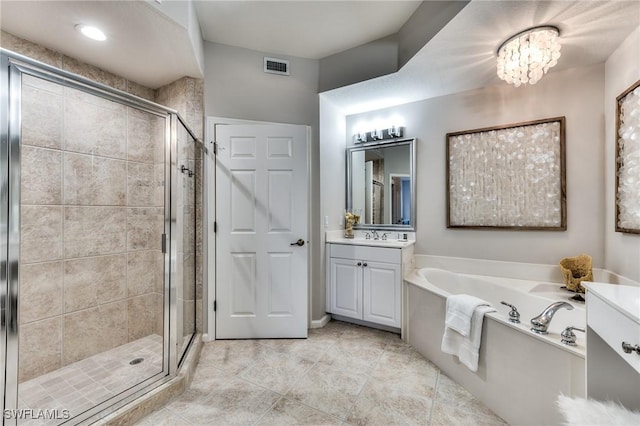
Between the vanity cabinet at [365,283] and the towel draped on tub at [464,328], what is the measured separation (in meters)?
0.63

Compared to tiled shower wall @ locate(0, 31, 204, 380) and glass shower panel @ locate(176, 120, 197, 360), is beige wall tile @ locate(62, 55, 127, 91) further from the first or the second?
glass shower panel @ locate(176, 120, 197, 360)

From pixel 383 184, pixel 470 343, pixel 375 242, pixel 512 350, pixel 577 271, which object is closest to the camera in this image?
Answer: pixel 512 350

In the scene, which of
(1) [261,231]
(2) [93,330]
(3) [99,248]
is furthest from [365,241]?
(2) [93,330]

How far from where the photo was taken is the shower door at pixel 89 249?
1.62m

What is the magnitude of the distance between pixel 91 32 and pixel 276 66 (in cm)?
140

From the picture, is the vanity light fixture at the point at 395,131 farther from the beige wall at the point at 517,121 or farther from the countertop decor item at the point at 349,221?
the countertop decor item at the point at 349,221

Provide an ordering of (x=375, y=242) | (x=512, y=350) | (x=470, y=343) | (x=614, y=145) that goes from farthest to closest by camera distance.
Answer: (x=375, y=242) → (x=614, y=145) → (x=470, y=343) → (x=512, y=350)

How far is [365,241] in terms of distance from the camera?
→ 2.66 m

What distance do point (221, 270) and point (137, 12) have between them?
1.92 meters

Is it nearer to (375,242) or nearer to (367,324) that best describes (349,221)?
(375,242)

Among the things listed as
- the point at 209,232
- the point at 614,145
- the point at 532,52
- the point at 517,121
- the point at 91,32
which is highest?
the point at 91,32

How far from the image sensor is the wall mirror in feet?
9.12

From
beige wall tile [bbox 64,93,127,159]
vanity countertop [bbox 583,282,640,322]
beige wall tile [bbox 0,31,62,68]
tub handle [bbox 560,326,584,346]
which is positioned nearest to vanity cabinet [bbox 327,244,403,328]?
tub handle [bbox 560,326,584,346]

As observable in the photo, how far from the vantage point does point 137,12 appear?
1.51 metres
